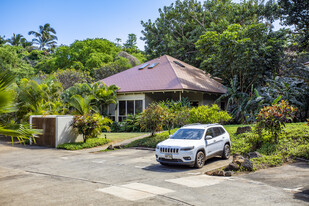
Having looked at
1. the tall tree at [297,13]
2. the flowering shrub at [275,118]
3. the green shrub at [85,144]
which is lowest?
the green shrub at [85,144]

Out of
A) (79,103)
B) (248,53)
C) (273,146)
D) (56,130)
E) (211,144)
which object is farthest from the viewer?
(248,53)

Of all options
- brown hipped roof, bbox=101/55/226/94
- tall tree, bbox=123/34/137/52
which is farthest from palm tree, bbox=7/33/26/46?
brown hipped roof, bbox=101/55/226/94

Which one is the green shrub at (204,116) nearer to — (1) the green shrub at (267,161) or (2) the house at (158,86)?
(1) the green shrub at (267,161)

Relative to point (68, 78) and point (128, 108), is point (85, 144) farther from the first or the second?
point (68, 78)

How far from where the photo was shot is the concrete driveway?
6.98 metres

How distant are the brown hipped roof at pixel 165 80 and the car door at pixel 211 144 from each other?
36.1ft

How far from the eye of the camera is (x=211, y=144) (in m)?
11.9

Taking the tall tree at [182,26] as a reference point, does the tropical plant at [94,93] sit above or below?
below

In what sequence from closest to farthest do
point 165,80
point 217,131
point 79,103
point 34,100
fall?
point 217,131 < point 79,103 < point 34,100 < point 165,80

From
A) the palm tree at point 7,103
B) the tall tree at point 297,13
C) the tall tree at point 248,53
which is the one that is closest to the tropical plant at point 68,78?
the tall tree at point 248,53

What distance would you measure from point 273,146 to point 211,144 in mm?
3418

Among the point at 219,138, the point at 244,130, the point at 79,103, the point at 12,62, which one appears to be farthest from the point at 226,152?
the point at 12,62

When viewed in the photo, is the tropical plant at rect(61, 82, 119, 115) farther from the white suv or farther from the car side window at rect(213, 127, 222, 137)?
the car side window at rect(213, 127, 222, 137)

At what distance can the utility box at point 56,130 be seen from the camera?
57.3 ft
